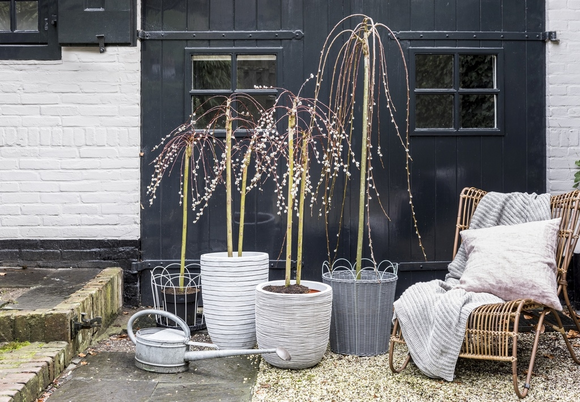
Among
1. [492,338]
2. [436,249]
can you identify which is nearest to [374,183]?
[436,249]

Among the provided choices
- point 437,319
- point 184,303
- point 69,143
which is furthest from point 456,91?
point 69,143

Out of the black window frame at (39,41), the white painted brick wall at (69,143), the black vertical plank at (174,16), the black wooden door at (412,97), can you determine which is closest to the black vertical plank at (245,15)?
the black wooden door at (412,97)

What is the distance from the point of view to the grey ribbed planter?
2916 mm

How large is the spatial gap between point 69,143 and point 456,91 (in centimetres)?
257

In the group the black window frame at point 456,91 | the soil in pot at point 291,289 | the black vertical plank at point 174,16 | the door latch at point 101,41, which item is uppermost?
the black vertical plank at point 174,16

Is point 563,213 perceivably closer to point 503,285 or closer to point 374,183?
point 503,285

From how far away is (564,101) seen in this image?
3.86 metres

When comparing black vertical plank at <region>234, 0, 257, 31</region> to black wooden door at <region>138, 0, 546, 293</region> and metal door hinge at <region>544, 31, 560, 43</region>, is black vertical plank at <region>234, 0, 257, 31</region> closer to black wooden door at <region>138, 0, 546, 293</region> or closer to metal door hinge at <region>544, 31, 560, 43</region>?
black wooden door at <region>138, 0, 546, 293</region>

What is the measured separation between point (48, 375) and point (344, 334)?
4.63ft

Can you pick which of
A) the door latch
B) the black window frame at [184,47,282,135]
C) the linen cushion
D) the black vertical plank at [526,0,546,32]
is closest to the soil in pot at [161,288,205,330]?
the black window frame at [184,47,282,135]

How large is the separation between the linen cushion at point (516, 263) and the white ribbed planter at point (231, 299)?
42.9 inches

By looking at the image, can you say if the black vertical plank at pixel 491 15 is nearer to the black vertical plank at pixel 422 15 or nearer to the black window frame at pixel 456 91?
the black window frame at pixel 456 91

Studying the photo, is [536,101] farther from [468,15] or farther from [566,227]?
[566,227]

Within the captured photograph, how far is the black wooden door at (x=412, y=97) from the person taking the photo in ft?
12.4
